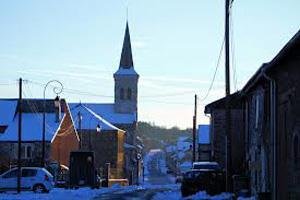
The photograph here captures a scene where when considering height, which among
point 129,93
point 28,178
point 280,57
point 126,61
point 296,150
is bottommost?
point 28,178

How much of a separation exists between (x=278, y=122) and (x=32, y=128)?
5581 centimetres

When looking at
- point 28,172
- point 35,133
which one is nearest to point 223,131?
point 28,172

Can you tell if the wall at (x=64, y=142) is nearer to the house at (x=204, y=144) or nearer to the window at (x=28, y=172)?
the house at (x=204, y=144)

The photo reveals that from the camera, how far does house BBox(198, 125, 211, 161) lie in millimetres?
73444

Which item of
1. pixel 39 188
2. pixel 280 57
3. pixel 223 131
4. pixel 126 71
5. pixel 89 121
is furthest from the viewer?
pixel 126 71

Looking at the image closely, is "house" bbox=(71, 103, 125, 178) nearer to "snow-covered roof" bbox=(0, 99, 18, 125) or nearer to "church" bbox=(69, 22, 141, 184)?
"church" bbox=(69, 22, 141, 184)

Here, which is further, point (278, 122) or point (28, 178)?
point (28, 178)

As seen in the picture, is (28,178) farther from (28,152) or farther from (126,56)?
(126,56)

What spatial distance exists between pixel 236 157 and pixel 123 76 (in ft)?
247

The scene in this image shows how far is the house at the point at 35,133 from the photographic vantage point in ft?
243

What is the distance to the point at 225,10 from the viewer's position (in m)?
31.9

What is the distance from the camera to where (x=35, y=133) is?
7550 cm

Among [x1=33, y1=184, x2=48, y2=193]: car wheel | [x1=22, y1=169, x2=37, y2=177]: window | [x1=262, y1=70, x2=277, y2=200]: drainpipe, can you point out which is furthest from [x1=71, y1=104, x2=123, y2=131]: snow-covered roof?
[x1=262, y1=70, x2=277, y2=200]: drainpipe

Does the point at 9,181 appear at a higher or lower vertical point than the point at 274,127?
lower
